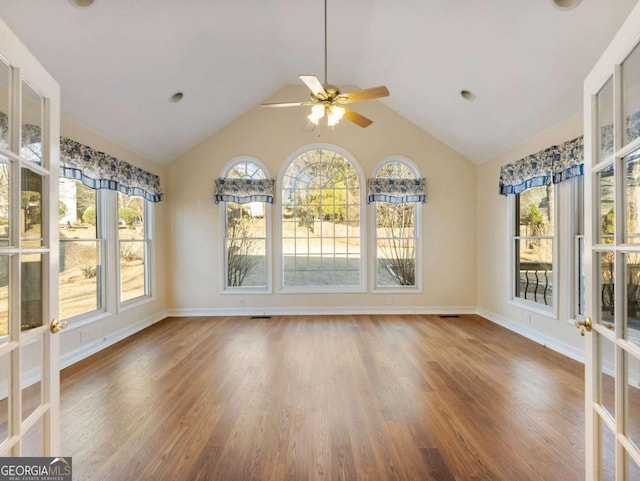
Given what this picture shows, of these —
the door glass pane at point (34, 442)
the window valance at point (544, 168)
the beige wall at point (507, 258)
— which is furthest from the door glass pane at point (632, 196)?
the beige wall at point (507, 258)

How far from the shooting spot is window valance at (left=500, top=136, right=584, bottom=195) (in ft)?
10.7

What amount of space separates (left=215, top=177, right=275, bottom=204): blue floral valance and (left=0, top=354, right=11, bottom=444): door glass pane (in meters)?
4.17

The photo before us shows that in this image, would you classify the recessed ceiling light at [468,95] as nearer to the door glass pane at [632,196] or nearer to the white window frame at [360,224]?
the white window frame at [360,224]

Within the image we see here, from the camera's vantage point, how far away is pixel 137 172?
14.2 feet

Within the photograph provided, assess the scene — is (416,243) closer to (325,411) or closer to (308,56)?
(308,56)

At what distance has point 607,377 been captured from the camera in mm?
1249

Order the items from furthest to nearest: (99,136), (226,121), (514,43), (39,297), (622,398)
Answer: (226,121) < (99,136) < (514,43) < (39,297) < (622,398)

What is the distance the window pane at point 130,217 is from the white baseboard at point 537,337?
5454 millimetres

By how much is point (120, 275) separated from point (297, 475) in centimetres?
363

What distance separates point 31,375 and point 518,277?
16.6 feet

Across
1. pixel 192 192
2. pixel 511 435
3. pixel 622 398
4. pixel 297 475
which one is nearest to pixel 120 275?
pixel 192 192

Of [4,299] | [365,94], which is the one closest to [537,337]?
[365,94]

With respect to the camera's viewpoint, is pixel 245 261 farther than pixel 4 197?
Yes

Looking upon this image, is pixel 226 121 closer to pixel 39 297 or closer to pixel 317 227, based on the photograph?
pixel 317 227
